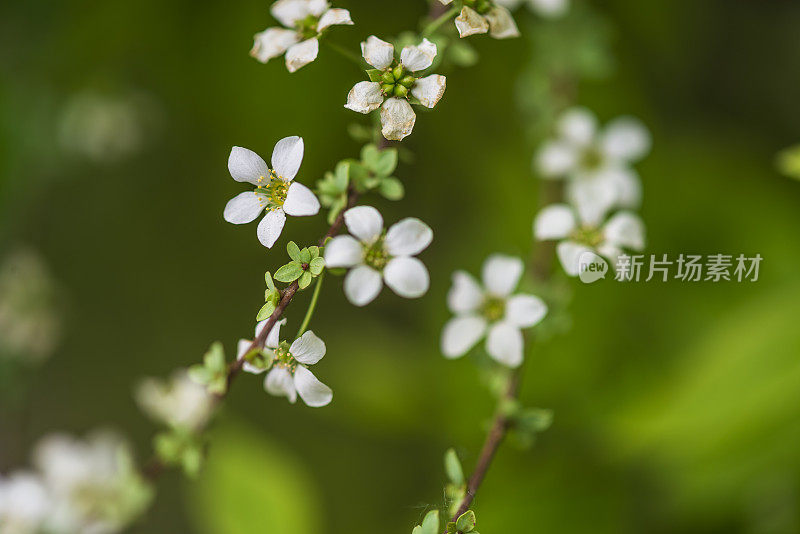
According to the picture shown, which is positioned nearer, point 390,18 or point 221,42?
point 390,18

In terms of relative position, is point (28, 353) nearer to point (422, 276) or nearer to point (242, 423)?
point (242, 423)

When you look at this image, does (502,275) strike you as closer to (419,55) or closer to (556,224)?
(556,224)

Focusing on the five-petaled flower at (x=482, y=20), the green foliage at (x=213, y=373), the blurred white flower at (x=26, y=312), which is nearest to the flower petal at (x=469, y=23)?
the five-petaled flower at (x=482, y=20)

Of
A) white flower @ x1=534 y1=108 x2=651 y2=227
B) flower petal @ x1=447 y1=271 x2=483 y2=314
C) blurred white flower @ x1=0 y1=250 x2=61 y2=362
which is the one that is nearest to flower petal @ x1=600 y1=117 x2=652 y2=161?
white flower @ x1=534 y1=108 x2=651 y2=227

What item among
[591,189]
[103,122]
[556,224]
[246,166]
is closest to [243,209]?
[246,166]

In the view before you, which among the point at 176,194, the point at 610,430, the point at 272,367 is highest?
the point at 176,194

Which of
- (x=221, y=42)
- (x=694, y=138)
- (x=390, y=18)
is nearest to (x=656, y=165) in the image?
(x=694, y=138)
